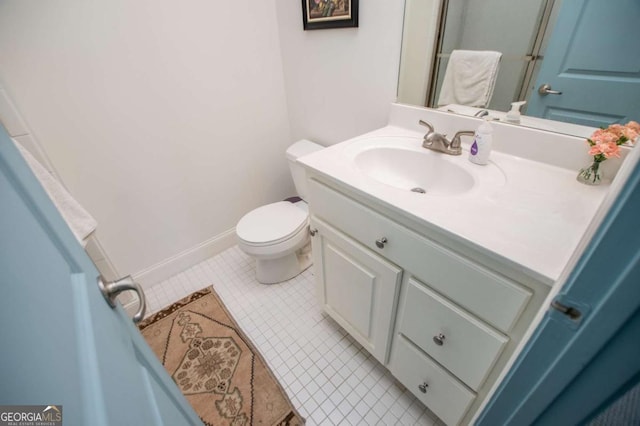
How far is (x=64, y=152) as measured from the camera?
1253mm

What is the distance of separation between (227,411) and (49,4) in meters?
1.75

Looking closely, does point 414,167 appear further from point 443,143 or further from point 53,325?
point 53,325

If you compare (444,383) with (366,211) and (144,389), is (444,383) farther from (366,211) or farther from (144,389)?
(144,389)

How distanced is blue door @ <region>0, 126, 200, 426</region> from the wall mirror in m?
1.26

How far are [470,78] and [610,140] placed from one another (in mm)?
501

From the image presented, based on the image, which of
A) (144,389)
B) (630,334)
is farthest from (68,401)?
(630,334)

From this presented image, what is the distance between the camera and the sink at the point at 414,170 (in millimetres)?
1004

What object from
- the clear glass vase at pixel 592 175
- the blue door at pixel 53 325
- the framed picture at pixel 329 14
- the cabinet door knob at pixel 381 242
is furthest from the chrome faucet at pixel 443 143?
the blue door at pixel 53 325

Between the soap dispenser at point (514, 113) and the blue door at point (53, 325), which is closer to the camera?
the blue door at point (53, 325)

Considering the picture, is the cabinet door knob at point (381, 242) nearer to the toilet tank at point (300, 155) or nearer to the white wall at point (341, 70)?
the white wall at point (341, 70)

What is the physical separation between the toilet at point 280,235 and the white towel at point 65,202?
2.07ft

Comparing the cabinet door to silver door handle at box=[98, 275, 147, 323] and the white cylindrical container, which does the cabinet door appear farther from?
silver door handle at box=[98, 275, 147, 323]

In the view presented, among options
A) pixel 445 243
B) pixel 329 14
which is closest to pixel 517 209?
pixel 445 243

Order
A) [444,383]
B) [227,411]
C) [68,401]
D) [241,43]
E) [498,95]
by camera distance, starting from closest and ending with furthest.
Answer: [68,401]
[444,383]
[498,95]
[227,411]
[241,43]
